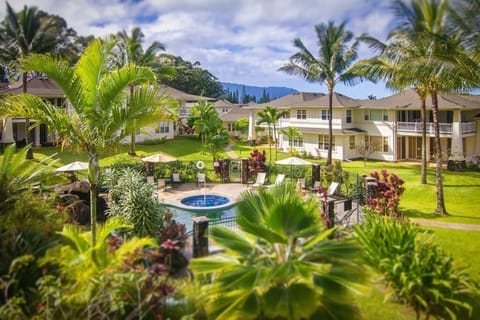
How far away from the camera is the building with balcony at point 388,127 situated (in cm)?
3403

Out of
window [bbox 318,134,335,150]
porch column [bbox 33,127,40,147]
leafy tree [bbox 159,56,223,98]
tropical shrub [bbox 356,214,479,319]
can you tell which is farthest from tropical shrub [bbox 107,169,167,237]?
leafy tree [bbox 159,56,223,98]

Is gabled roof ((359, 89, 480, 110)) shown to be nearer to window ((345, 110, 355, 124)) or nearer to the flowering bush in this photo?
window ((345, 110, 355, 124))

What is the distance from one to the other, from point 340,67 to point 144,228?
2270cm

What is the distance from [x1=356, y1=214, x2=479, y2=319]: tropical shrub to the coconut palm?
188cm

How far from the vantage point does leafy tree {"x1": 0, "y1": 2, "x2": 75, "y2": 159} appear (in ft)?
94.8

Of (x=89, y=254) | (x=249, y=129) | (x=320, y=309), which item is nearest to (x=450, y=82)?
(x=320, y=309)

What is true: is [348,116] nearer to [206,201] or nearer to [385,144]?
[385,144]

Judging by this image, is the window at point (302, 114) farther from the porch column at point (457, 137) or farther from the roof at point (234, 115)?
the porch column at point (457, 137)

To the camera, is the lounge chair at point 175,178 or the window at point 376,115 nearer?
the lounge chair at point 175,178

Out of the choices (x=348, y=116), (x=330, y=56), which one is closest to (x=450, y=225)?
(x=330, y=56)

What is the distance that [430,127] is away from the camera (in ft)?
115

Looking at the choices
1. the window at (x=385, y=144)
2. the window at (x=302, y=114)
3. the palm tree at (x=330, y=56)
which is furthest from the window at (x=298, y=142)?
the palm tree at (x=330, y=56)

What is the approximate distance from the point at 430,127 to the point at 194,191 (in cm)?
2324

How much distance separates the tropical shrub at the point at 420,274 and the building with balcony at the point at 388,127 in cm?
2810
